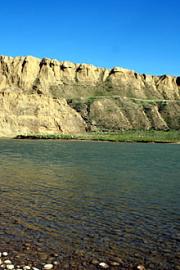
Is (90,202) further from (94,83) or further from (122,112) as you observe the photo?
(94,83)

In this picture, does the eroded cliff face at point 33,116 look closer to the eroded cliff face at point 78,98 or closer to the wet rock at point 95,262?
the eroded cliff face at point 78,98

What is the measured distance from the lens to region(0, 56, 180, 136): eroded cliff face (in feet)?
350

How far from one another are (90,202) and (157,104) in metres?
139

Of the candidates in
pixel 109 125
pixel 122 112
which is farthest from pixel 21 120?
pixel 122 112

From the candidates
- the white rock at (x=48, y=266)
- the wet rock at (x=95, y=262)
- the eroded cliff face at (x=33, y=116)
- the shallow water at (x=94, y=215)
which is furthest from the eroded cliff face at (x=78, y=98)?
the white rock at (x=48, y=266)

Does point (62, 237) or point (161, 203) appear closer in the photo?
point (62, 237)

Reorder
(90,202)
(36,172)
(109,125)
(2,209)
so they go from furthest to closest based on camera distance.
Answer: (109,125)
(36,172)
(90,202)
(2,209)

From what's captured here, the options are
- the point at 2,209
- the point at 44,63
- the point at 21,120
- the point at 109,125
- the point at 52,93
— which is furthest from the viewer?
the point at 44,63

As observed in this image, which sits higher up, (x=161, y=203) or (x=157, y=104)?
(x=157, y=104)

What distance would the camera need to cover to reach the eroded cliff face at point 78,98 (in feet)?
350

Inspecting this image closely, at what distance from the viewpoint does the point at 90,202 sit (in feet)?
55.8

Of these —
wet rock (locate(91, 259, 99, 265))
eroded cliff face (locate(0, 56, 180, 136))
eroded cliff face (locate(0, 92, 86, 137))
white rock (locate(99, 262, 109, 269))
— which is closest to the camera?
white rock (locate(99, 262, 109, 269))

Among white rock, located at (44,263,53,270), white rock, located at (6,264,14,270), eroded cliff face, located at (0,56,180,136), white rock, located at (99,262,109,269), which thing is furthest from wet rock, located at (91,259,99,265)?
eroded cliff face, located at (0,56,180,136)

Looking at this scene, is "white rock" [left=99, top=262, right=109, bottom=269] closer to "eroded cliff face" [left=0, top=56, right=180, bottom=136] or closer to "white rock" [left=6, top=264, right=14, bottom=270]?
"white rock" [left=6, top=264, right=14, bottom=270]
